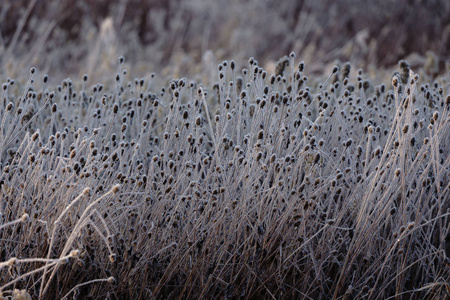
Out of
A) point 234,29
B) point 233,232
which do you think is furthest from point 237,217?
point 234,29

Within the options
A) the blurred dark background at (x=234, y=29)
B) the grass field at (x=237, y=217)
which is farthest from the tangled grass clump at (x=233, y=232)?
the blurred dark background at (x=234, y=29)

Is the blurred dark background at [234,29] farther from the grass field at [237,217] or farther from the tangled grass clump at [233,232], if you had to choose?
the tangled grass clump at [233,232]

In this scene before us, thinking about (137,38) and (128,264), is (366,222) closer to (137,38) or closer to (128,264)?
(128,264)

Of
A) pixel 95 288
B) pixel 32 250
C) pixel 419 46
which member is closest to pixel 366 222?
pixel 95 288

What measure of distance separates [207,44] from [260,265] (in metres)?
5.97

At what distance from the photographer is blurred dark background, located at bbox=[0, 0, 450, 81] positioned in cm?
712

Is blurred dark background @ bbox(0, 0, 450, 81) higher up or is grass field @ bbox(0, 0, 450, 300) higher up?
blurred dark background @ bbox(0, 0, 450, 81)

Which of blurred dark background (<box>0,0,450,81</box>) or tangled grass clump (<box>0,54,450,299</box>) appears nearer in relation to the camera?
tangled grass clump (<box>0,54,450,299</box>)

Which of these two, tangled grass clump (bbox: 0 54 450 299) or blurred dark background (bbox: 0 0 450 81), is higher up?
blurred dark background (bbox: 0 0 450 81)

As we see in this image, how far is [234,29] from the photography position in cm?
798

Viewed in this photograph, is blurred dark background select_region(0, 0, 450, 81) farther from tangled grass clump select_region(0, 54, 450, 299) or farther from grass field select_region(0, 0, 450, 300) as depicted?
tangled grass clump select_region(0, 54, 450, 299)

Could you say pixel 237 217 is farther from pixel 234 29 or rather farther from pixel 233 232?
pixel 234 29

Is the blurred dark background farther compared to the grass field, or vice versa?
the blurred dark background

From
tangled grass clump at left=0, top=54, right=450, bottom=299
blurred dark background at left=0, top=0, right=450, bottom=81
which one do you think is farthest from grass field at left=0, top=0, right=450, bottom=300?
blurred dark background at left=0, top=0, right=450, bottom=81
